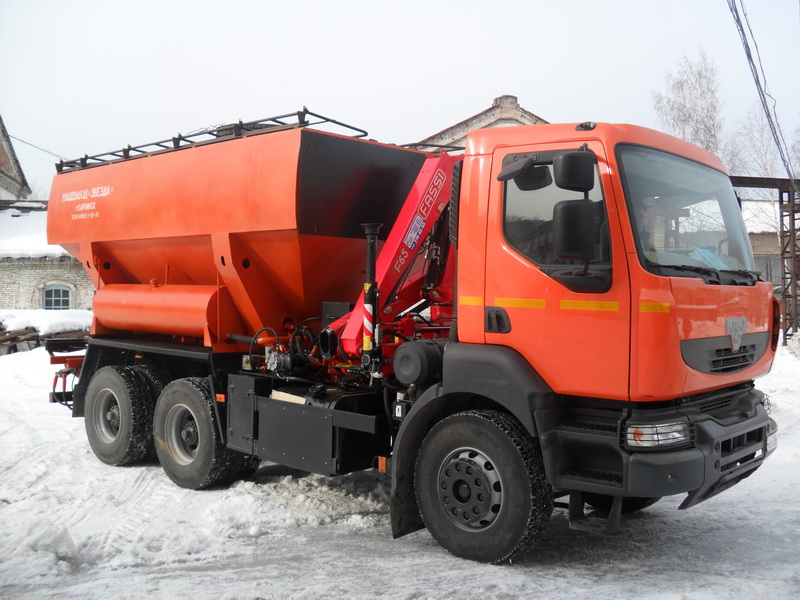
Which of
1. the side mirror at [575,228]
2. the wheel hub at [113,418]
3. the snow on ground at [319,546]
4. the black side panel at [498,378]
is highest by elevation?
the side mirror at [575,228]

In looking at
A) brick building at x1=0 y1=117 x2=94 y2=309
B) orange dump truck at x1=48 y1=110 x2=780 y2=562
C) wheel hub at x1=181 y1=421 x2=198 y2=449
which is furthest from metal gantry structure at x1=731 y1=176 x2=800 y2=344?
brick building at x1=0 y1=117 x2=94 y2=309

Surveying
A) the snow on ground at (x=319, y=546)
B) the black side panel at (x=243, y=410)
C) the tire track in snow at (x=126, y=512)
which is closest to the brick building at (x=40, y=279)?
the tire track in snow at (x=126, y=512)

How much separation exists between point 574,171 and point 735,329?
155 centimetres

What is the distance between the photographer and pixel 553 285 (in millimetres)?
4441

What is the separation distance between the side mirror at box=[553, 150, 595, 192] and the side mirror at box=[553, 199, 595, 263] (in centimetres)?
10

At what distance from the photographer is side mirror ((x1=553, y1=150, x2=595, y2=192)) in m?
4.09

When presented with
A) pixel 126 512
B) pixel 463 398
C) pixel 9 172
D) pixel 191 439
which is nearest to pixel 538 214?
pixel 463 398

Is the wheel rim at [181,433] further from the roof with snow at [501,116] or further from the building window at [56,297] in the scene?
the building window at [56,297]

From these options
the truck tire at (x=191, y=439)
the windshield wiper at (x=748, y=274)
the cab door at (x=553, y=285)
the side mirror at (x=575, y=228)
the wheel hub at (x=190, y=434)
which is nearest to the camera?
the side mirror at (x=575, y=228)

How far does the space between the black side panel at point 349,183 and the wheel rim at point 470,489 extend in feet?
7.34

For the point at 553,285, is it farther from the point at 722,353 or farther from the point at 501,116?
the point at 501,116

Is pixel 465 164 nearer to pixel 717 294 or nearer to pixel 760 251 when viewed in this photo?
pixel 717 294

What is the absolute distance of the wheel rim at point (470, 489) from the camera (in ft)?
15.2

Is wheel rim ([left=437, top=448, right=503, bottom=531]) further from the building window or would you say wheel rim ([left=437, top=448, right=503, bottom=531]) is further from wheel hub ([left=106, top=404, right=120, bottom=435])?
the building window
